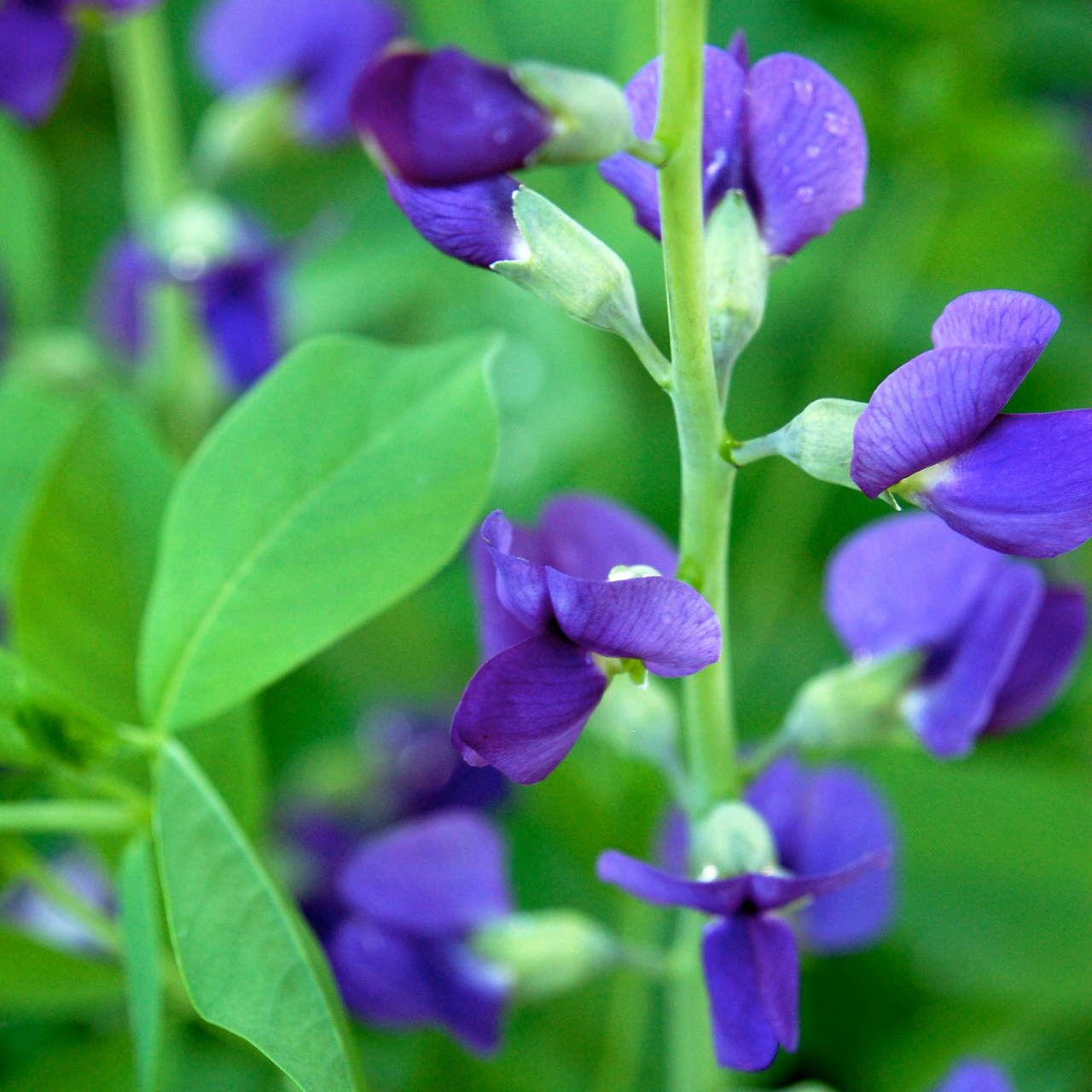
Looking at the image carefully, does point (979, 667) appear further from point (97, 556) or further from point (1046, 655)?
point (97, 556)

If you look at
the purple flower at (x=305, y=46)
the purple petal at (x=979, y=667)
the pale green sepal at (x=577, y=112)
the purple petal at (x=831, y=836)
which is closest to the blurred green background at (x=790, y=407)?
the purple flower at (x=305, y=46)

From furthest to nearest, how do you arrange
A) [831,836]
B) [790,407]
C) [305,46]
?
[790,407] < [305,46] < [831,836]

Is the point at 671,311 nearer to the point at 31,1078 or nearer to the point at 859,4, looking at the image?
the point at 31,1078

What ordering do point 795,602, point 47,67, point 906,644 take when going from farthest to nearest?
point 795,602, point 47,67, point 906,644

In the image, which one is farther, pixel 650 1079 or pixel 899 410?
pixel 650 1079

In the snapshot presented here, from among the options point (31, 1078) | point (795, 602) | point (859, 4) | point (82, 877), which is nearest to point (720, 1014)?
point (31, 1078)

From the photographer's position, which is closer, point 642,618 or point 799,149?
point 642,618

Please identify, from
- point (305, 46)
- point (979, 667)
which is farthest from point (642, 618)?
point (305, 46)

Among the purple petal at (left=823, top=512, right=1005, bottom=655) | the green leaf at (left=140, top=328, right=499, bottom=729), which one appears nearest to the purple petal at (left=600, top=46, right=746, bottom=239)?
the green leaf at (left=140, top=328, right=499, bottom=729)
